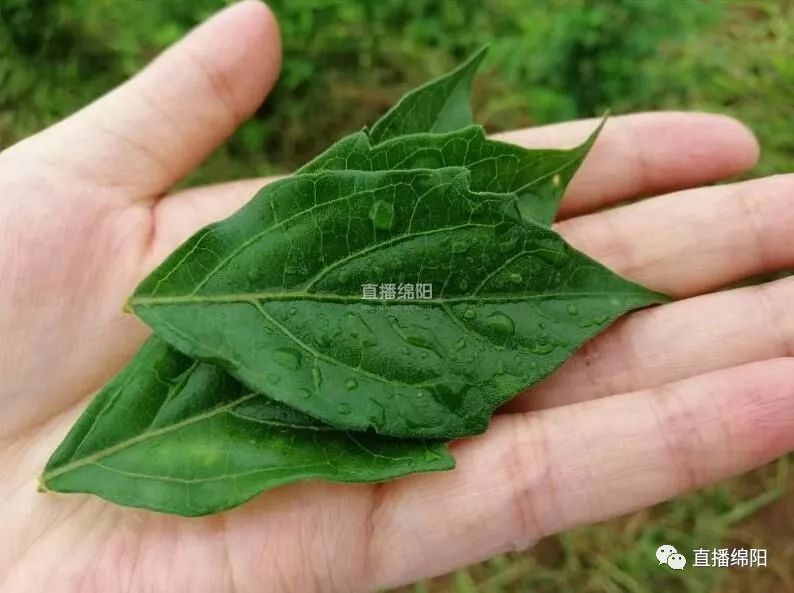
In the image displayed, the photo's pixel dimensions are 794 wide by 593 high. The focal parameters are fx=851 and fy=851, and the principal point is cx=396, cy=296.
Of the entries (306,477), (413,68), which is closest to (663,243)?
(306,477)

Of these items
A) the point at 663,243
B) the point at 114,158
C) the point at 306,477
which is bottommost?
the point at 306,477

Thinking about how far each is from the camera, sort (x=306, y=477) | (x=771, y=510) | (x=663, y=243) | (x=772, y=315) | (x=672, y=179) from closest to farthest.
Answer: (x=306, y=477) < (x=772, y=315) < (x=663, y=243) < (x=672, y=179) < (x=771, y=510)

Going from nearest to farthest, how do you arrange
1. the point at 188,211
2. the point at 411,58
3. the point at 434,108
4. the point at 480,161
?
the point at 480,161 → the point at 434,108 → the point at 188,211 → the point at 411,58

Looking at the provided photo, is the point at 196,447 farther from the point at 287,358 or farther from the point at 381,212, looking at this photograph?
the point at 381,212

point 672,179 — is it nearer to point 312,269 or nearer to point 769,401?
point 769,401

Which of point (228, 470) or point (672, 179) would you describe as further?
point (672, 179)

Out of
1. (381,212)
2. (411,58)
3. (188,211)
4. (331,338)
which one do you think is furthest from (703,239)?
(411,58)

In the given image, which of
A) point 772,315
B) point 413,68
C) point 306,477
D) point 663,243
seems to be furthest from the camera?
point 413,68

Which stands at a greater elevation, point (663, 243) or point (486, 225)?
point (486, 225)
